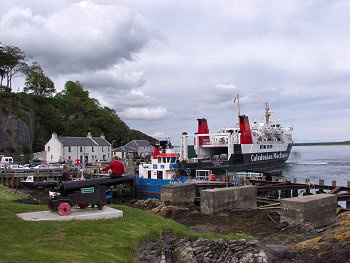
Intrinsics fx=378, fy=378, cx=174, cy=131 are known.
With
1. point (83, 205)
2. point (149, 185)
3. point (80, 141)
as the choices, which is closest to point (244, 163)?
point (149, 185)

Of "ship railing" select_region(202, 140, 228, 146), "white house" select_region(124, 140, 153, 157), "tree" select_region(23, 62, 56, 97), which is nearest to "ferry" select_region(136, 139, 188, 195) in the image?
"ship railing" select_region(202, 140, 228, 146)

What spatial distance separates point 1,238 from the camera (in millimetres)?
8766

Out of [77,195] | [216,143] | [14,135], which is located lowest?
[77,195]

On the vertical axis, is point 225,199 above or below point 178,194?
above

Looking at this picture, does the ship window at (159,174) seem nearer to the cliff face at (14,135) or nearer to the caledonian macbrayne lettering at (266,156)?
the caledonian macbrayne lettering at (266,156)

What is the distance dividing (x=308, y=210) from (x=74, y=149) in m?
60.7

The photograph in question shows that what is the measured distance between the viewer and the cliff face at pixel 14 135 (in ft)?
230

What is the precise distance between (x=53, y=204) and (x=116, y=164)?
2658 mm

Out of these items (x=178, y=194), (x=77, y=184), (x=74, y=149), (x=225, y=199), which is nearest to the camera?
(x=77, y=184)

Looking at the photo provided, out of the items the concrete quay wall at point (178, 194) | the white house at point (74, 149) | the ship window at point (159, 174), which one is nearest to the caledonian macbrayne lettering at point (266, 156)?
the ship window at point (159, 174)

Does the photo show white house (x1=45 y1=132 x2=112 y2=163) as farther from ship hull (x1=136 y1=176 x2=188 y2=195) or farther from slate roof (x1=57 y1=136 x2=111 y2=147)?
ship hull (x1=136 y1=176 x2=188 y2=195)

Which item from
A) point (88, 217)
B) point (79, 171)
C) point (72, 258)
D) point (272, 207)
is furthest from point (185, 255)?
point (79, 171)

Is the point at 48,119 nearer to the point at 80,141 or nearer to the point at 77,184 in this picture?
the point at 80,141

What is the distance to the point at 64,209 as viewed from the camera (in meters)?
11.7
